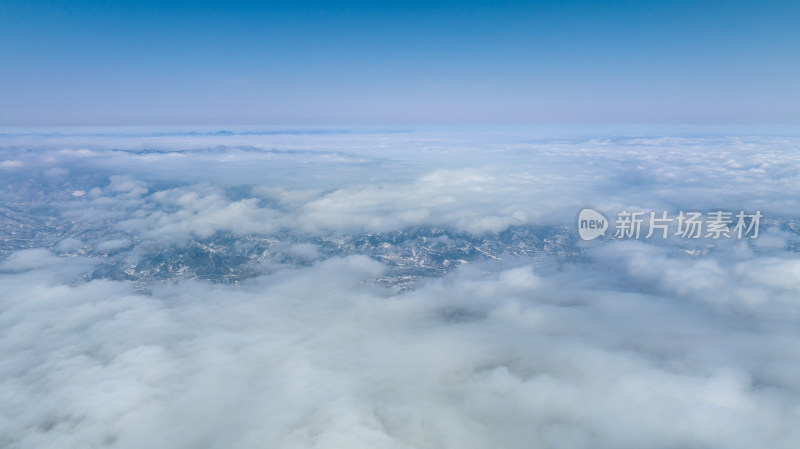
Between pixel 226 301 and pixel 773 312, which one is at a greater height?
pixel 773 312

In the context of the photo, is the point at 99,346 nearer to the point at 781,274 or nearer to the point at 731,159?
the point at 781,274

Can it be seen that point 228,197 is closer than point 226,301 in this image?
No

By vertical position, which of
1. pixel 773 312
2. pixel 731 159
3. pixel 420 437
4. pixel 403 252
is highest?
pixel 731 159

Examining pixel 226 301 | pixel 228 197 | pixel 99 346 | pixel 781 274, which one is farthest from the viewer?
pixel 228 197

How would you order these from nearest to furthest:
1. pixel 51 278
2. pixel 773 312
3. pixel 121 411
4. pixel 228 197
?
1. pixel 121 411
2. pixel 773 312
3. pixel 51 278
4. pixel 228 197

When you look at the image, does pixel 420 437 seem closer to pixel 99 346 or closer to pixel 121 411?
pixel 121 411

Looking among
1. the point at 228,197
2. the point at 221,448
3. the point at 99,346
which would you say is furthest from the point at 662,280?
the point at 228,197

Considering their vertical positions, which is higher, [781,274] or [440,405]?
[781,274]

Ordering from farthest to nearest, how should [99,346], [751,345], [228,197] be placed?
[228,197] → [99,346] → [751,345]

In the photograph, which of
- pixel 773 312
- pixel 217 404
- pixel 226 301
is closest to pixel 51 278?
pixel 226 301
